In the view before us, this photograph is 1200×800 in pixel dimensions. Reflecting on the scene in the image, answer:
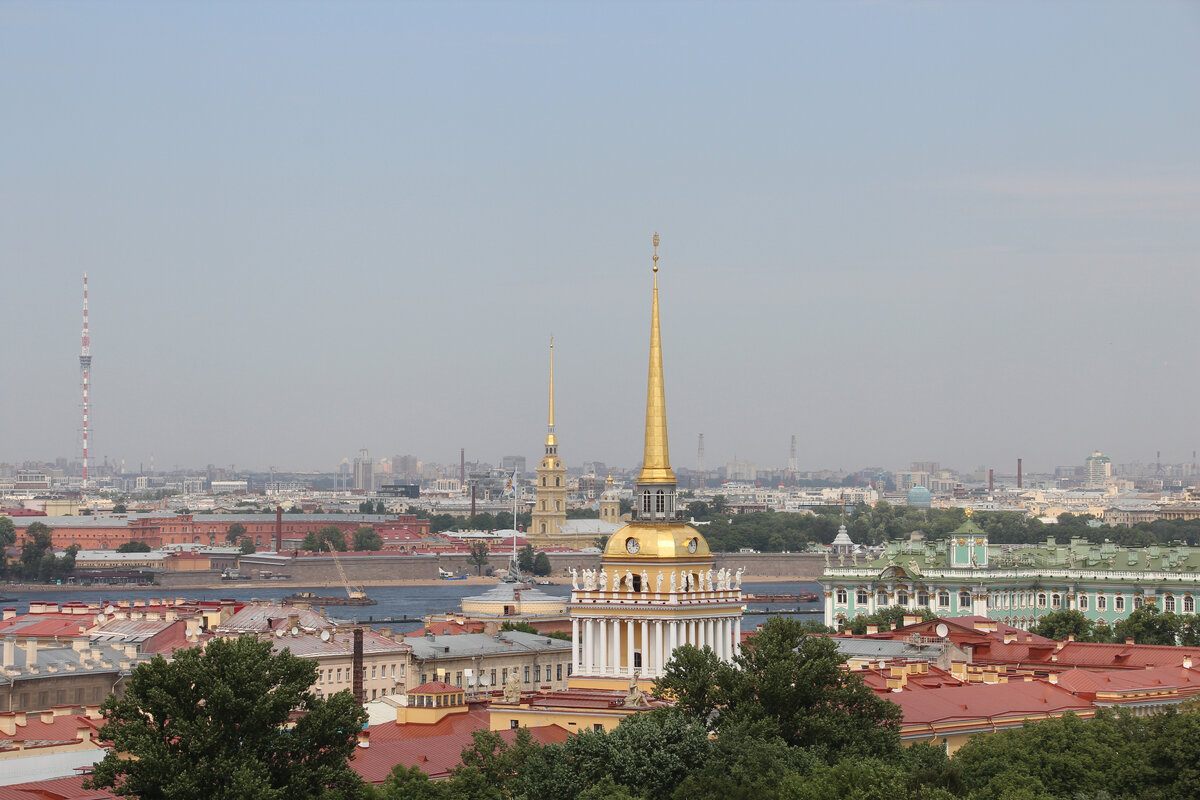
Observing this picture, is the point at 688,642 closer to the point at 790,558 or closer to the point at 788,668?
→ the point at 788,668

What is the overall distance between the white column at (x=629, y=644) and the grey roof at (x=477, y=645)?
2166cm

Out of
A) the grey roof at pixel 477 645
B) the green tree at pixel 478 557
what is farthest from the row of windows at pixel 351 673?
the green tree at pixel 478 557

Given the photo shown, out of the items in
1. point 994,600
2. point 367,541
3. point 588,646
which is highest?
point 588,646

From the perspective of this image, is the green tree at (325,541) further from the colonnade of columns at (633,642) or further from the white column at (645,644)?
the white column at (645,644)

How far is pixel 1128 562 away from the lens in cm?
7600

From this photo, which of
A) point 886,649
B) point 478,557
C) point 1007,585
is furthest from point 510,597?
point 478,557

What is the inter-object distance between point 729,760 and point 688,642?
637cm

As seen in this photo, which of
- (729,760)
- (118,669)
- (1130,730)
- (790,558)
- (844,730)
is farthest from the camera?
(790,558)

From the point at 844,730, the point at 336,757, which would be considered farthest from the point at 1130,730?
the point at 336,757

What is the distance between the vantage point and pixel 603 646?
3328 cm

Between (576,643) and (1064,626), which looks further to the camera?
(1064,626)

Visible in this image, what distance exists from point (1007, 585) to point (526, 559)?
87.9 meters

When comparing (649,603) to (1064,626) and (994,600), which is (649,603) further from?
(994,600)

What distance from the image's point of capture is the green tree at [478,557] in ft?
534
